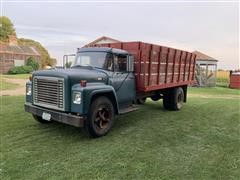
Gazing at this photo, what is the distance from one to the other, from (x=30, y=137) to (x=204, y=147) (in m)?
3.94

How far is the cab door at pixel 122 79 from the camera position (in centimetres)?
662

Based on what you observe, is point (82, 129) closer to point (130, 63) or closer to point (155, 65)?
point (130, 63)

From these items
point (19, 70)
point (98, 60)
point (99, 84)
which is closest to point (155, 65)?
point (98, 60)

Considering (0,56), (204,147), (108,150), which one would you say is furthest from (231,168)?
(0,56)

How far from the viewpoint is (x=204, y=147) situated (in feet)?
17.8

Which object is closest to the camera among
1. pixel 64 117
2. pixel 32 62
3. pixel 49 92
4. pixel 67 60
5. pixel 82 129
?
pixel 64 117

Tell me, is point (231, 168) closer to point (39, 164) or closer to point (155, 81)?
point (39, 164)

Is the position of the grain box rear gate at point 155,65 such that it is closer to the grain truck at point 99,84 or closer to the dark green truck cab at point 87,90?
the grain truck at point 99,84

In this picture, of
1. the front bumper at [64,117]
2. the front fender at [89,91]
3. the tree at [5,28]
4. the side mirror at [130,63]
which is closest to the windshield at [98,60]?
the side mirror at [130,63]

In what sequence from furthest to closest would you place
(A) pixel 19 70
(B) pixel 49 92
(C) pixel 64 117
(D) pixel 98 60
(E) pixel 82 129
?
(A) pixel 19 70 → (D) pixel 98 60 → (E) pixel 82 129 → (B) pixel 49 92 → (C) pixel 64 117

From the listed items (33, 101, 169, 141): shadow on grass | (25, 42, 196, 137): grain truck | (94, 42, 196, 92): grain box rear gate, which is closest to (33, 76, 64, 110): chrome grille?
(25, 42, 196, 137): grain truck

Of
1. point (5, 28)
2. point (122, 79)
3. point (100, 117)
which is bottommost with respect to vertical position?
point (100, 117)

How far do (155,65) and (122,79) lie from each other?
154 cm

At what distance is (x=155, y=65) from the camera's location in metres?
7.79
